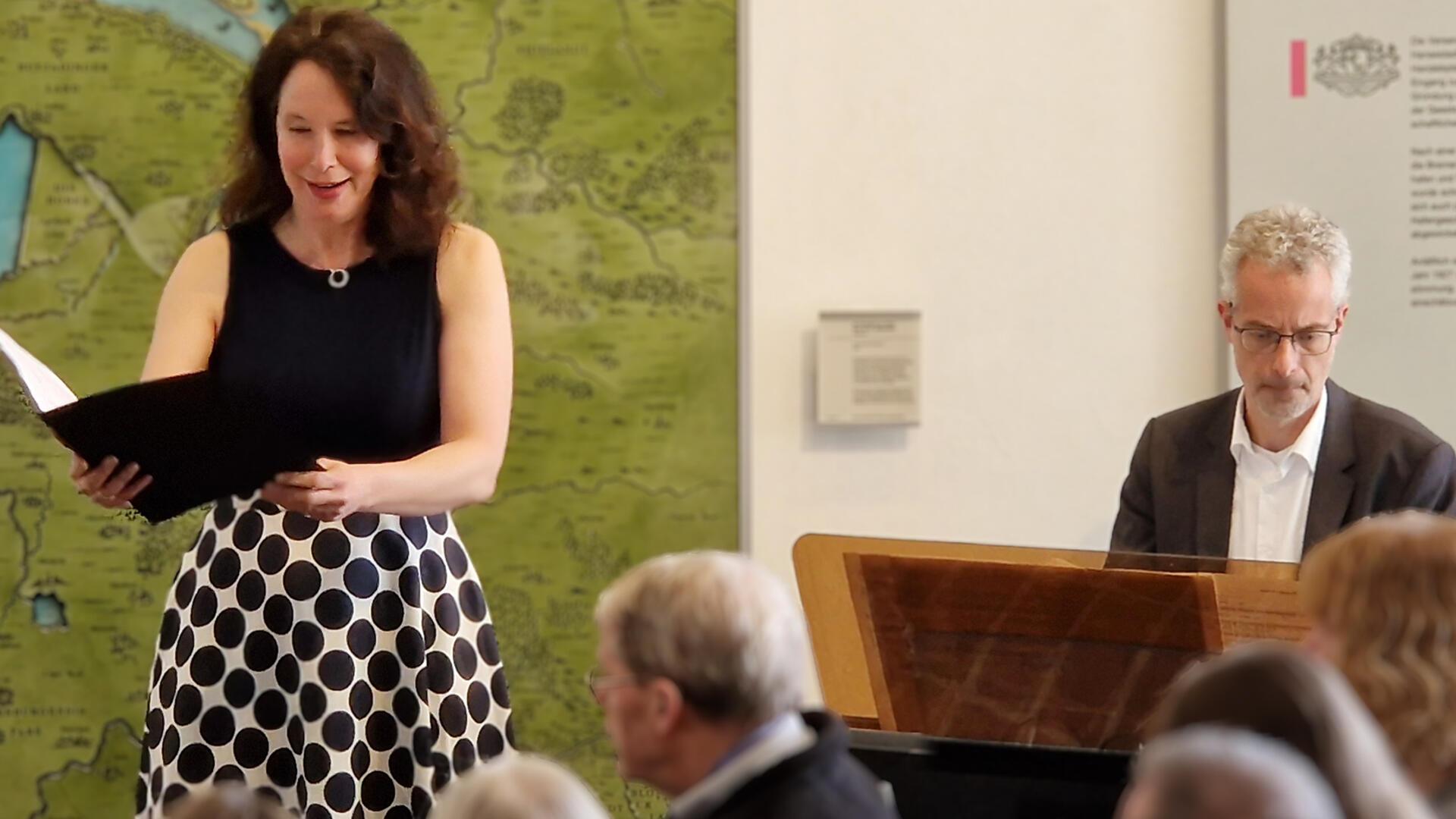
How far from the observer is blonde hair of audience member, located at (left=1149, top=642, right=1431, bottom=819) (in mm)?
1130

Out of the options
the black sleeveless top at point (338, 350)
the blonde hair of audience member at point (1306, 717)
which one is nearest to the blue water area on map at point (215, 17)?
the black sleeveless top at point (338, 350)

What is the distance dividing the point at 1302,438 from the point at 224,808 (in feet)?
6.15

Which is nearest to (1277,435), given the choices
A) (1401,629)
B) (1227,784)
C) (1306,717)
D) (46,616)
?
(1401,629)

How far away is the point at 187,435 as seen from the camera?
2082 mm

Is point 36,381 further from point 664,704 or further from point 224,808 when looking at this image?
point 224,808

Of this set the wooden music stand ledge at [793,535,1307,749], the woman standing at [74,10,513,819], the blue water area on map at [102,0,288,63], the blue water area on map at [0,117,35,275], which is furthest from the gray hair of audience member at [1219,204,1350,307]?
the blue water area on map at [0,117,35,275]

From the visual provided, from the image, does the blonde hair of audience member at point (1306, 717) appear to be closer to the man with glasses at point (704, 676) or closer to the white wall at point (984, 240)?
the man with glasses at point (704, 676)

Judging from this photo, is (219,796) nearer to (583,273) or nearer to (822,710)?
(822,710)

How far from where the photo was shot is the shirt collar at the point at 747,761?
1.52m

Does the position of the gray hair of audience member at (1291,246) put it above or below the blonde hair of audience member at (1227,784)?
above

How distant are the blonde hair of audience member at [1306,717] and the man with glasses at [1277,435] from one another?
135 cm

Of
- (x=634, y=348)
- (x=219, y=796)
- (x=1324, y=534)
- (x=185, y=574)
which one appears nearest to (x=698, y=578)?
(x=219, y=796)

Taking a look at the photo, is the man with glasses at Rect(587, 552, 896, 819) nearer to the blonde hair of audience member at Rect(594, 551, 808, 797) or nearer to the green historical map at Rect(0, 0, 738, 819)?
the blonde hair of audience member at Rect(594, 551, 808, 797)

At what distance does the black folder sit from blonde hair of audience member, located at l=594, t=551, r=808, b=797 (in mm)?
655
